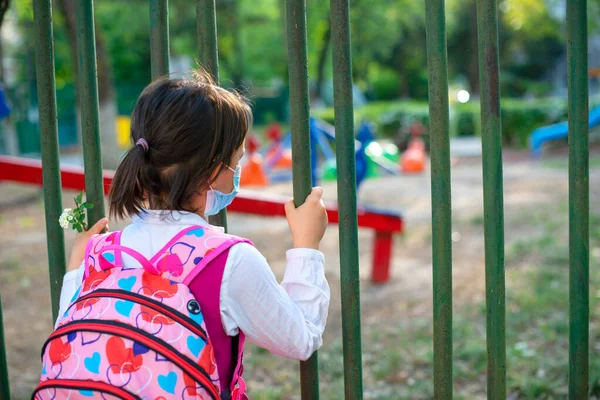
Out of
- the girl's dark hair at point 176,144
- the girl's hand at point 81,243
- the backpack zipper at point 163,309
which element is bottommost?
the backpack zipper at point 163,309

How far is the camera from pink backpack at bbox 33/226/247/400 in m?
1.25

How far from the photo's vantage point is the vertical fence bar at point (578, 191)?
1520mm

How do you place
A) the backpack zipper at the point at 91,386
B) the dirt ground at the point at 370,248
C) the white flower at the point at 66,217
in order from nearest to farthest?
the backpack zipper at the point at 91,386
the white flower at the point at 66,217
the dirt ground at the point at 370,248

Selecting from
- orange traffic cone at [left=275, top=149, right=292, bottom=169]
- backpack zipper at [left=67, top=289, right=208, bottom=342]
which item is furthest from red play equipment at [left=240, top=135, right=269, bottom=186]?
backpack zipper at [left=67, top=289, right=208, bottom=342]

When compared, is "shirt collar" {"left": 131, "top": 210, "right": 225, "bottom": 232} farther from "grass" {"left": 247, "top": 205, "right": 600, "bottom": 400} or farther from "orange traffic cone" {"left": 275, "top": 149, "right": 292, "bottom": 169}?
"orange traffic cone" {"left": 275, "top": 149, "right": 292, "bottom": 169}

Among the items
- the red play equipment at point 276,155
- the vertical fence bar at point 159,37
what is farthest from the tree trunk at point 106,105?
the vertical fence bar at point 159,37

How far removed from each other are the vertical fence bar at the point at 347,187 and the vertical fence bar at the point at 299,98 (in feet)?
0.22

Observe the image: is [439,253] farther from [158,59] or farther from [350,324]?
[158,59]

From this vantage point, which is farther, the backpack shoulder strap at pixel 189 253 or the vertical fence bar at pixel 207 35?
the vertical fence bar at pixel 207 35

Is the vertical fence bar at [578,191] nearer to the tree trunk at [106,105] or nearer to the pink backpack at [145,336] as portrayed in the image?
the pink backpack at [145,336]

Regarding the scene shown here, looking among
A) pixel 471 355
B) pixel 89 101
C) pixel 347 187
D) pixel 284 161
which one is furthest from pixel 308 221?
pixel 284 161

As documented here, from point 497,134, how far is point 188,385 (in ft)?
2.72

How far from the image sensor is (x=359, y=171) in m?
5.91

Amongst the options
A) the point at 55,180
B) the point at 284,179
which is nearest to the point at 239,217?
the point at 284,179
